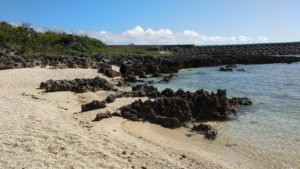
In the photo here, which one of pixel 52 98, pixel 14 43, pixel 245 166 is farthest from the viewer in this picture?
pixel 14 43

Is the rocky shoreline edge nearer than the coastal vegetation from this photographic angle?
Yes

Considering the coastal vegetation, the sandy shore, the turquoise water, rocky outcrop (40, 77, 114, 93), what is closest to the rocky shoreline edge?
rocky outcrop (40, 77, 114, 93)

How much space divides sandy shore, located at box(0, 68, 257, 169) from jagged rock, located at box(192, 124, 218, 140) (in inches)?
14.6

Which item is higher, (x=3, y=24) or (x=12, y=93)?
(x=3, y=24)

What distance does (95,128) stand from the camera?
15.8 metres

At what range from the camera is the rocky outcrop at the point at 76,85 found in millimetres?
26250

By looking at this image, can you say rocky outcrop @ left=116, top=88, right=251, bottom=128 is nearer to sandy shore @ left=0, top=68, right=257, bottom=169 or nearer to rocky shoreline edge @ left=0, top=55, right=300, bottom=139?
rocky shoreline edge @ left=0, top=55, right=300, bottom=139

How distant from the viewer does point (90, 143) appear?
1304 cm

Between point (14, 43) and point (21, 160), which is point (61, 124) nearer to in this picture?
point (21, 160)

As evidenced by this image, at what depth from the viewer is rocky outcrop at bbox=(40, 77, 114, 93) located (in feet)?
86.1

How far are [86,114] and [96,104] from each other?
1366 millimetres

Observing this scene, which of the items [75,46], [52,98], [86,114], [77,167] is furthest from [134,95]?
[75,46]

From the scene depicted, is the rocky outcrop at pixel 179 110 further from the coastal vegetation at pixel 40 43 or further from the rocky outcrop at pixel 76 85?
the coastal vegetation at pixel 40 43

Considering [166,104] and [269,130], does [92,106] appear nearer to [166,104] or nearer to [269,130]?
[166,104]
